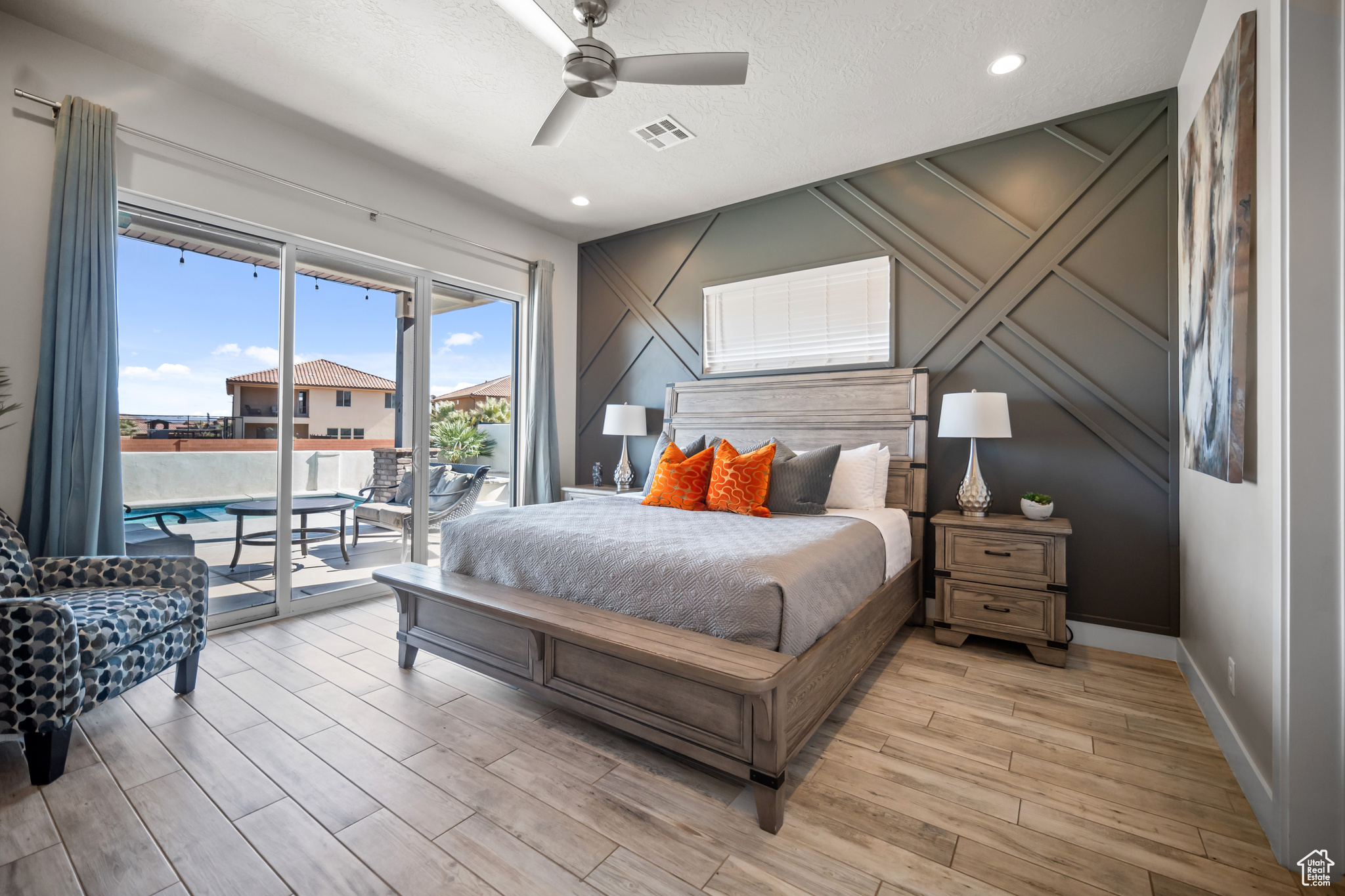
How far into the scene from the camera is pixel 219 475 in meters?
3.40

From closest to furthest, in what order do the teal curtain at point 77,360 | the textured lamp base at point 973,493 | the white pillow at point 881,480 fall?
the teal curtain at point 77,360 < the textured lamp base at point 973,493 < the white pillow at point 881,480

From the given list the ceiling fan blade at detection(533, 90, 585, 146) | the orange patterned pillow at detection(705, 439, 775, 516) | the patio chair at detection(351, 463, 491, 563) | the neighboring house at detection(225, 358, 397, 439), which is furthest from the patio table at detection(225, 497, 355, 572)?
the ceiling fan blade at detection(533, 90, 585, 146)

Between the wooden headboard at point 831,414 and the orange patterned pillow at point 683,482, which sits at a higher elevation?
the wooden headboard at point 831,414

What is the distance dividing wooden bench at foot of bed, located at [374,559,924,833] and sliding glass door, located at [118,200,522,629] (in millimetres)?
1402

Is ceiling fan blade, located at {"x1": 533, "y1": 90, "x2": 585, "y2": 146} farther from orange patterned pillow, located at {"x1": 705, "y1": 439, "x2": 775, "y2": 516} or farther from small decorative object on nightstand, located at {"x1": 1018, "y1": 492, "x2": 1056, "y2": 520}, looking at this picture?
small decorative object on nightstand, located at {"x1": 1018, "y1": 492, "x2": 1056, "y2": 520}

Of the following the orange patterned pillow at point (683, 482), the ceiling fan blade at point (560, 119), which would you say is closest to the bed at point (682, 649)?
the orange patterned pillow at point (683, 482)

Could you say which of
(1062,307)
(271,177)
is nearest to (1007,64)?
(1062,307)

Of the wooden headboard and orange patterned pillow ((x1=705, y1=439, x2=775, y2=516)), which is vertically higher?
the wooden headboard

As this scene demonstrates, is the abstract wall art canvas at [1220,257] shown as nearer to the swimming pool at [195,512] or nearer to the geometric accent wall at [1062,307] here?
the geometric accent wall at [1062,307]

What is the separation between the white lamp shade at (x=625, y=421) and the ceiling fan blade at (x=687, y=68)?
263 centimetres

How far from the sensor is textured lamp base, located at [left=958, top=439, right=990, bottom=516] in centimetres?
322

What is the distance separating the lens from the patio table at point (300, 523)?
348 centimetres

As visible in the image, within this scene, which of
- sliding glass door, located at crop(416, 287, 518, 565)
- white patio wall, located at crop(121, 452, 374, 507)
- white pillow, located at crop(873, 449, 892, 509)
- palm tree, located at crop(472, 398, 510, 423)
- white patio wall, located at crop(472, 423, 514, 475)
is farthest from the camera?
white patio wall, located at crop(472, 423, 514, 475)

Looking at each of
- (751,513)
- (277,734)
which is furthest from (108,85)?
(751,513)
